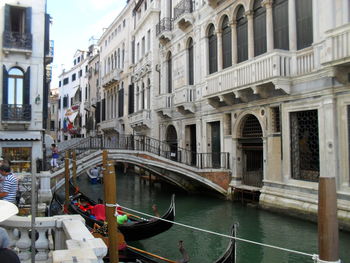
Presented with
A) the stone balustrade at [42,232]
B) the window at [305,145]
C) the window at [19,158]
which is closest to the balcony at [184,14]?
the window at [305,145]

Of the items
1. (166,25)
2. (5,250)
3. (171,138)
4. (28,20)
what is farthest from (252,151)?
(5,250)

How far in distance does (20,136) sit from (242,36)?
22.1 ft

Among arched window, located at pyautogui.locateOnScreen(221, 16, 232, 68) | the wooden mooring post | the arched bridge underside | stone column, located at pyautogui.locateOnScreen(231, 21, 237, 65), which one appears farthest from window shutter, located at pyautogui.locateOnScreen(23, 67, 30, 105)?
the wooden mooring post

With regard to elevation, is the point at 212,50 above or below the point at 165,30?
below

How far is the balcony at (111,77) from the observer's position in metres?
19.7

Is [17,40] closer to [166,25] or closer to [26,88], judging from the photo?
[26,88]

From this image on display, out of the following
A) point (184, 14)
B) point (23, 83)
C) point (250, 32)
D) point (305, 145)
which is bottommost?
point (305, 145)

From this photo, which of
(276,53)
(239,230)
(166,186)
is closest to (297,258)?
(239,230)

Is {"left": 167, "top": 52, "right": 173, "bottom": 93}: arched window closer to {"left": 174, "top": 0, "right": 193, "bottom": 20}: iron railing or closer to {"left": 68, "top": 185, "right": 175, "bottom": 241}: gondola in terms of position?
{"left": 174, "top": 0, "right": 193, "bottom": 20}: iron railing

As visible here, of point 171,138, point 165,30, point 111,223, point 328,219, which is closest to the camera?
point 328,219

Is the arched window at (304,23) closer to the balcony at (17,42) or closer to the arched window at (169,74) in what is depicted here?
the arched window at (169,74)

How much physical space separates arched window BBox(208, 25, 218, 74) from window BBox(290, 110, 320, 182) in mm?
3711

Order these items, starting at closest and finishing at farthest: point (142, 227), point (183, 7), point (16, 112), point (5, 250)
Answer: point (5, 250) < point (142, 227) < point (16, 112) < point (183, 7)

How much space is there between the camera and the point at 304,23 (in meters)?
7.45
